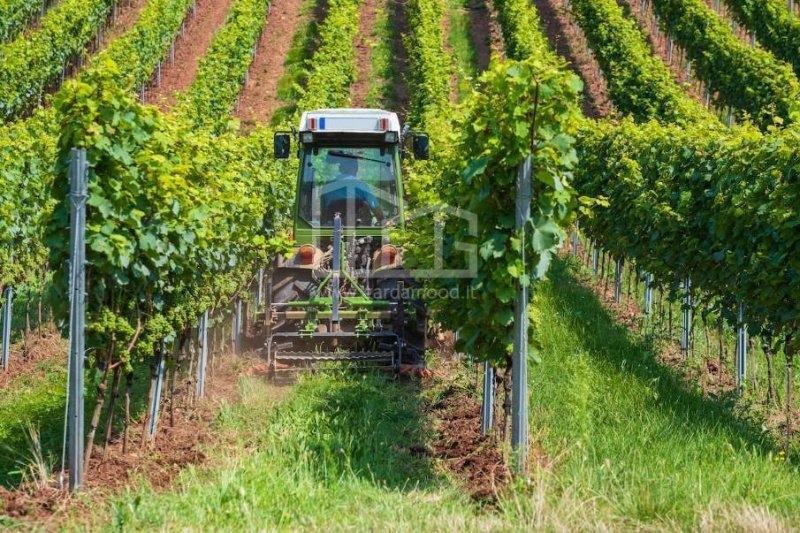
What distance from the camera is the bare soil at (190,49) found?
30.7 m

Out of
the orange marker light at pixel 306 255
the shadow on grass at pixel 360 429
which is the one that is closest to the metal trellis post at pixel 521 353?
the shadow on grass at pixel 360 429

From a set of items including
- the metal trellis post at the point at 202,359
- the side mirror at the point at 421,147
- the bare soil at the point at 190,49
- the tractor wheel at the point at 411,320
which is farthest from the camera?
the bare soil at the point at 190,49

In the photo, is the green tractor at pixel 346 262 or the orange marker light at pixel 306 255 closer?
the green tractor at pixel 346 262

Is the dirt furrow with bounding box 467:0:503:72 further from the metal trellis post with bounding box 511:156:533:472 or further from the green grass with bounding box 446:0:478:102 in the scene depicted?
the metal trellis post with bounding box 511:156:533:472

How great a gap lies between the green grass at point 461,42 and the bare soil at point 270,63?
5264 mm

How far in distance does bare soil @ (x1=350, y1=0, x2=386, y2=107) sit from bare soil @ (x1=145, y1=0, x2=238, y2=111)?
4784 millimetres

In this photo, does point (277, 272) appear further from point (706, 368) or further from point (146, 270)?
point (706, 368)

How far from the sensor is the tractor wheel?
10242mm

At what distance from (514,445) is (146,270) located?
2794 millimetres


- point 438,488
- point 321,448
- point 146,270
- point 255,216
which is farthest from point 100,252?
point 255,216

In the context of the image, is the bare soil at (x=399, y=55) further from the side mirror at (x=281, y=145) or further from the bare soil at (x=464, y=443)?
the bare soil at (x=464, y=443)

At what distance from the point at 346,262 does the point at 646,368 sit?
10.5 ft

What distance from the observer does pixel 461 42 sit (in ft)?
110

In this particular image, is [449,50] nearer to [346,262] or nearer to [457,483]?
[346,262]
